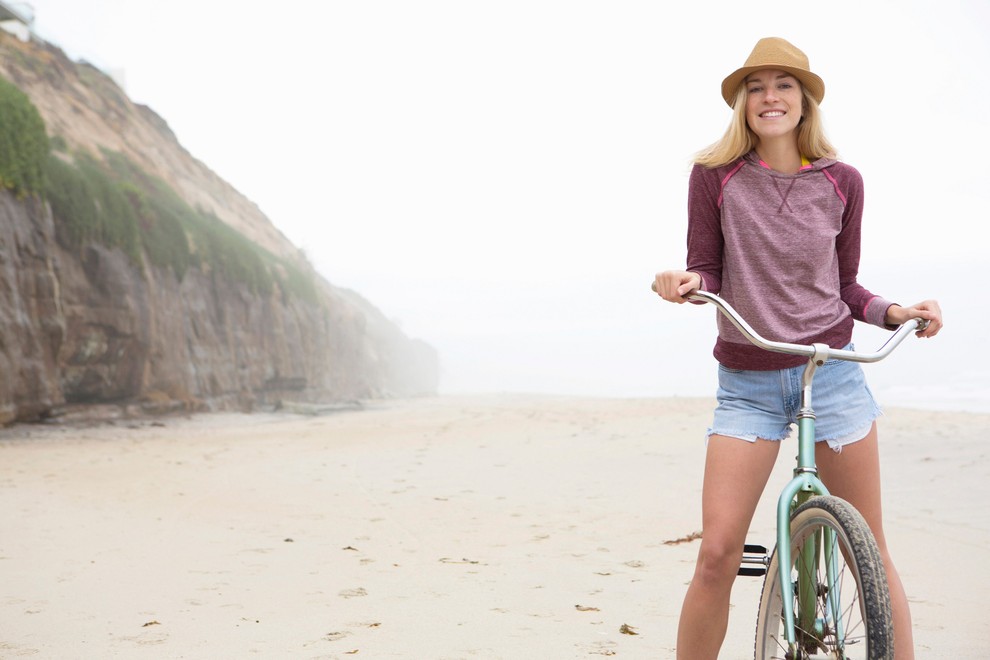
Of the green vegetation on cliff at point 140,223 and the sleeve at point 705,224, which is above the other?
the green vegetation on cliff at point 140,223

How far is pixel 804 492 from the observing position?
2.32 m

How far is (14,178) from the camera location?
1459 cm

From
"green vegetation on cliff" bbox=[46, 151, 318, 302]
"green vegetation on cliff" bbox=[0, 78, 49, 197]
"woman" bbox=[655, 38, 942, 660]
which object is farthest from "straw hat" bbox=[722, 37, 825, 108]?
"green vegetation on cliff" bbox=[46, 151, 318, 302]

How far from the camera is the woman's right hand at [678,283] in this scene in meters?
2.35

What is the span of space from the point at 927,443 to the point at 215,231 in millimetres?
20924

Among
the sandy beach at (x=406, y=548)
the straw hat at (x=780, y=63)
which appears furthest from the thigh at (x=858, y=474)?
the sandy beach at (x=406, y=548)

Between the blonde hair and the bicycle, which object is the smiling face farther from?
the bicycle

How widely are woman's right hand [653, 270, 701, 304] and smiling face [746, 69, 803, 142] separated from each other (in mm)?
523

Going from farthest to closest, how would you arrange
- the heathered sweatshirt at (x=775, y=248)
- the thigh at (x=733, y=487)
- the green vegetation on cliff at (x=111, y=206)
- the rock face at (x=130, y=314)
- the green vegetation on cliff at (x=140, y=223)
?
the green vegetation on cliff at (x=140, y=223) < the green vegetation on cliff at (x=111, y=206) < the rock face at (x=130, y=314) < the heathered sweatshirt at (x=775, y=248) < the thigh at (x=733, y=487)

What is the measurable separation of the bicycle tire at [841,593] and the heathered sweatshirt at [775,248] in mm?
462

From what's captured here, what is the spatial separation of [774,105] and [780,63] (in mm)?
121

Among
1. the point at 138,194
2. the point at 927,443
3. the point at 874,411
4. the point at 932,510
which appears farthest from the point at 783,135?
the point at 138,194

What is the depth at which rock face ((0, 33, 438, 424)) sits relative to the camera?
47.4ft

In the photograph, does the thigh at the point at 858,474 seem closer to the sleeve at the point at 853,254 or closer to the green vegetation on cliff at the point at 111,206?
the sleeve at the point at 853,254
